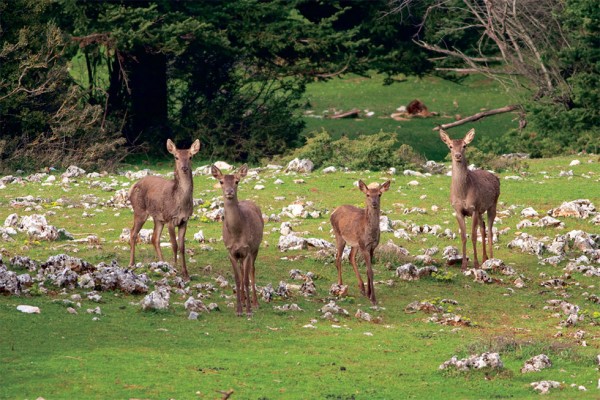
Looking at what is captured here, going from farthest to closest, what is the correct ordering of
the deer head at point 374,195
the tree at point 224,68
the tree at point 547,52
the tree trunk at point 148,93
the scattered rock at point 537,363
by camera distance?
the tree trunk at point 148,93 < the tree at point 224,68 < the tree at point 547,52 < the deer head at point 374,195 < the scattered rock at point 537,363

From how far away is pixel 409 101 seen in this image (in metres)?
48.4

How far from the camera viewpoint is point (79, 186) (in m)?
26.1

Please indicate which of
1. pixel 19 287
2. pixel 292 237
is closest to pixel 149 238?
pixel 292 237

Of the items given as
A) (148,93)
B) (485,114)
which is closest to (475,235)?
(148,93)

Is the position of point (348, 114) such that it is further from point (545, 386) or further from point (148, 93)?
point (545, 386)

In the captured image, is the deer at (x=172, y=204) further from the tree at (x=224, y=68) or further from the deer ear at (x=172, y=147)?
the tree at (x=224, y=68)

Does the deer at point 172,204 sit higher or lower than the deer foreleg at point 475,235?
higher

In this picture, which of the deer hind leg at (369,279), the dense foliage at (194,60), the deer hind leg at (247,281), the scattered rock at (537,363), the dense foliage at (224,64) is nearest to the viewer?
the scattered rock at (537,363)

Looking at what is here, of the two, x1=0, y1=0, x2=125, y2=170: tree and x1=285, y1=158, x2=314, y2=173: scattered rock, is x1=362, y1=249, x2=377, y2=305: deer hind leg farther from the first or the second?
x1=0, y1=0, x2=125, y2=170: tree

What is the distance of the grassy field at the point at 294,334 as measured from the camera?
1180 cm

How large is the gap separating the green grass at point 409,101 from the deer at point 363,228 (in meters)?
17.8

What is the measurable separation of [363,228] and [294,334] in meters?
3.04

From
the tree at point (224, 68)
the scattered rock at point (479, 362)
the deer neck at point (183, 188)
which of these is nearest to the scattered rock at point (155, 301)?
the deer neck at point (183, 188)

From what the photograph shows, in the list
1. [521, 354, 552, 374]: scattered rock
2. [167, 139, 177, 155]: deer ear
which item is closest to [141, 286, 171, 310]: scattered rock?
[167, 139, 177, 155]: deer ear
